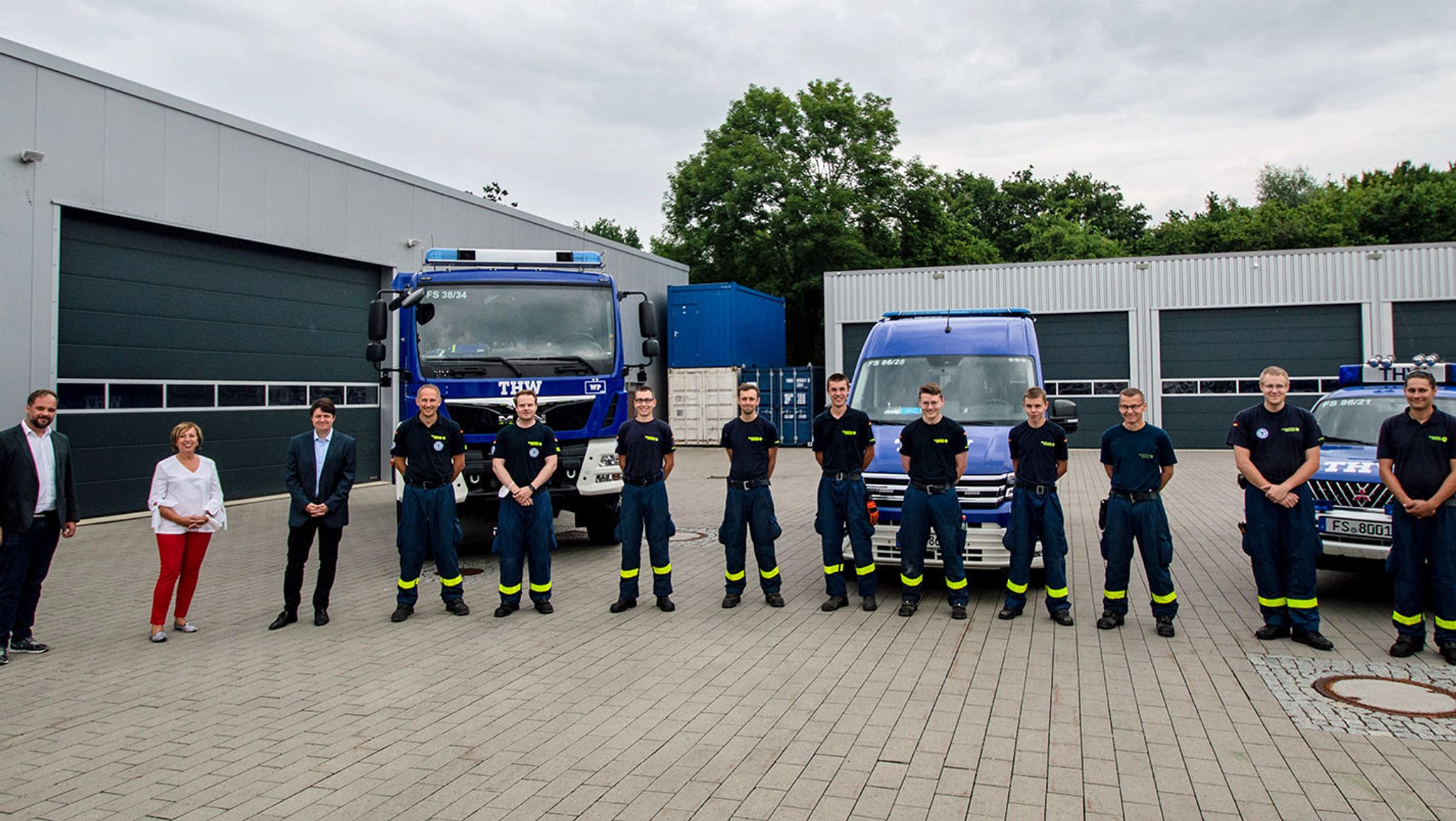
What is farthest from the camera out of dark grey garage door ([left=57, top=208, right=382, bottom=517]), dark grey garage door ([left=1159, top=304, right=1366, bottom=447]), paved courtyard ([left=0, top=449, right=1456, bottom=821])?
dark grey garage door ([left=1159, top=304, right=1366, bottom=447])

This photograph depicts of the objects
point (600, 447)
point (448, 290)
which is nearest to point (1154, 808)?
point (600, 447)

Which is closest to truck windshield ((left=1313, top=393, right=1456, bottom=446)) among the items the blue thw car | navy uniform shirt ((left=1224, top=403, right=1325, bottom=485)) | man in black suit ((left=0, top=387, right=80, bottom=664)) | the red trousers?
the blue thw car

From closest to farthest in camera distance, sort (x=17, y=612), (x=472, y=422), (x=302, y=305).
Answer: (x=17, y=612)
(x=472, y=422)
(x=302, y=305)

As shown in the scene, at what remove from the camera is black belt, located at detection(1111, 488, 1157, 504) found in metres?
6.86

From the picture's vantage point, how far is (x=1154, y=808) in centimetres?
395

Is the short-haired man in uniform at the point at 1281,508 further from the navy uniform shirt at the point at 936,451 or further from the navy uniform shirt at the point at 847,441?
the navy uniform shirt at the point at 847,441

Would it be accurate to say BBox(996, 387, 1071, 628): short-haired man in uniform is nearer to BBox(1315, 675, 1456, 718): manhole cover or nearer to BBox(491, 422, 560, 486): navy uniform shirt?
BBox(1315, 675, 1456, 718): manhole cover

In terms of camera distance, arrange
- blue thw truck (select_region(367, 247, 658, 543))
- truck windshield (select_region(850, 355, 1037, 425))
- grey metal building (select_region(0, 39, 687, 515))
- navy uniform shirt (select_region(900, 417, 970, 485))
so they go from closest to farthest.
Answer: navy uniform shirt (select_region(900, 417, 970, 485)), truck windshield (select_region(850, 355, 1037, 425)), blue thw truck (select_region(367, 247, 658, 543)), grey metal building (select_region(0, 39, 687, 515))

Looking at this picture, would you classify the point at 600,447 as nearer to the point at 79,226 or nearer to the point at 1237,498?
the point at 79,226

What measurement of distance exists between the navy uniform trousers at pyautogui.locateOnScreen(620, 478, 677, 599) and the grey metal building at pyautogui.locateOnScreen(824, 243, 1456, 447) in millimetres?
16302

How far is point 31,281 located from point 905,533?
35.2 feet

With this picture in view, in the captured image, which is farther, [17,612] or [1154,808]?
[17,612]

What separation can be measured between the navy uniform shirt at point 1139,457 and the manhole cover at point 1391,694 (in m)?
1.65

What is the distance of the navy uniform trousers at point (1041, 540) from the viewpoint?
7.21 metres
